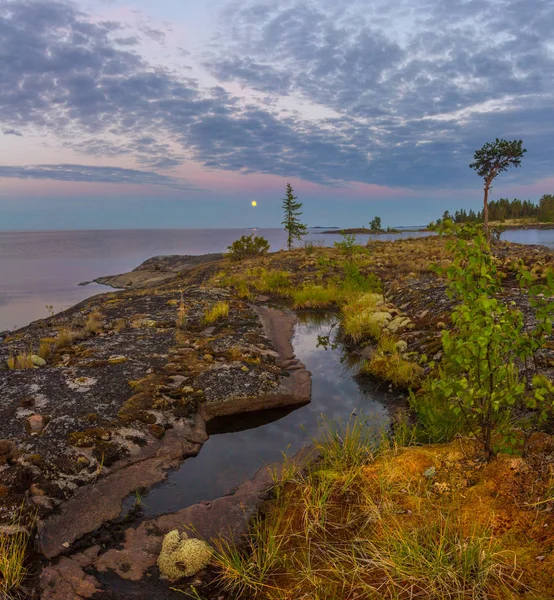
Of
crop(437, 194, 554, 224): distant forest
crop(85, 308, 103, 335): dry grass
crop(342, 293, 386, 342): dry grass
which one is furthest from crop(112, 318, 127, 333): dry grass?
crop(437, 194, 554, 224): distant forest

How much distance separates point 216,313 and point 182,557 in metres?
10.2

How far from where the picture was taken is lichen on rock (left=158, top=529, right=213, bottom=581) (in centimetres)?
413

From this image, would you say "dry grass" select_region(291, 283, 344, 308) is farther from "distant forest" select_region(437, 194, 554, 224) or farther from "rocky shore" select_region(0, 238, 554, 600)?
"distant forest" select_region(437, 194, 554, 224)

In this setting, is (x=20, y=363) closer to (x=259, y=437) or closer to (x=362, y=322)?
(x=259, y=437)

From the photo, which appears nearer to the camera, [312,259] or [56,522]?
[56,522]

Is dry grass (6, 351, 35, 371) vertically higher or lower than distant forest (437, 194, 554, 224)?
lower

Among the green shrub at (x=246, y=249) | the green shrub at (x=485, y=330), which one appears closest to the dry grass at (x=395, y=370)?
the green shrub at (x=485, y=330)

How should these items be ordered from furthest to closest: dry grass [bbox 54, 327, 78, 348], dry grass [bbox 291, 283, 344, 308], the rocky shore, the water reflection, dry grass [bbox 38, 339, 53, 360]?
dry grass [bbox 291, 283, 344, 308]
dry grass [bbox 54, 327, 78, 348]
dry grass [bbox 38, 339, 53, 360]
the water reflection
the rocky shore

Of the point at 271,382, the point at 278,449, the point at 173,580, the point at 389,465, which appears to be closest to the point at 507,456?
the point at 389,465

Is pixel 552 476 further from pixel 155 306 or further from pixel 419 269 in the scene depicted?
pixel 419 269

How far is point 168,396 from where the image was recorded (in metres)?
7.99

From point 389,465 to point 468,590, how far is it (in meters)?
2.01

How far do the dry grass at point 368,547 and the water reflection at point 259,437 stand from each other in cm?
123

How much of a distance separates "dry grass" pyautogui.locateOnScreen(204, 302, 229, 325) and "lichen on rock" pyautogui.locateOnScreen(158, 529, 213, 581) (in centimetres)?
944
